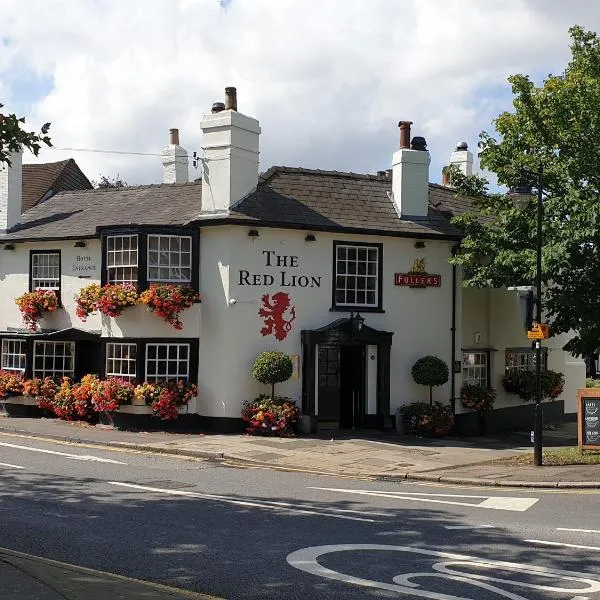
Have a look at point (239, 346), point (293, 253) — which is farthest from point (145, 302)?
point (293, 253)

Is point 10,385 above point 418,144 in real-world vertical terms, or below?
below

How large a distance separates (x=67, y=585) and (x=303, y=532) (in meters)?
3.80

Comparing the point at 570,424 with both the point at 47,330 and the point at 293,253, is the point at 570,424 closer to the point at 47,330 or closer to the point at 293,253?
the point at 293,253

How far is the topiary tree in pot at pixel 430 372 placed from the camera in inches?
896

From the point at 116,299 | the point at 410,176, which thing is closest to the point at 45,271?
the point at 116,299

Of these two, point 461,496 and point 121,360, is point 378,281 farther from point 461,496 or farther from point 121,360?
point 461,496

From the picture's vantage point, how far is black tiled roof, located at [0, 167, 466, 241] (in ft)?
72.5

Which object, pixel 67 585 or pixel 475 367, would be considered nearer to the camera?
pixel 67 585

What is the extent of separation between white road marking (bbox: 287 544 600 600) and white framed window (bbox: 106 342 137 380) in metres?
13.4

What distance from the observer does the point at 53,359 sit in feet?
79.8

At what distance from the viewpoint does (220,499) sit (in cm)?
1284

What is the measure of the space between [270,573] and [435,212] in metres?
17.7

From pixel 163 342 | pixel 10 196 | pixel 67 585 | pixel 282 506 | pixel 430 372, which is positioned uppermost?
pixel 10 196

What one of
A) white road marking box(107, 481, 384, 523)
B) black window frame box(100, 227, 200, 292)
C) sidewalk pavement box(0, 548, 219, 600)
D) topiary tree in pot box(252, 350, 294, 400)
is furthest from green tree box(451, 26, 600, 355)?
sidewalk pavement box(0, 548, 219, 600)
